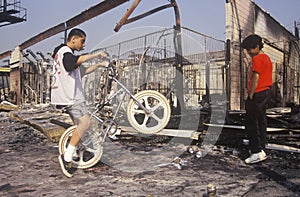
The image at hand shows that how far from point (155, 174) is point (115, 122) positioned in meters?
1.00

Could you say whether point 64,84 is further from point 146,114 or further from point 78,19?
point 78,19

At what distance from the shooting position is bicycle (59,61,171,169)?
367cm

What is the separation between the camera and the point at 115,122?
12.6ft

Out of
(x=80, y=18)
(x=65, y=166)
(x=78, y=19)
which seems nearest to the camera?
(x=65, y=166)

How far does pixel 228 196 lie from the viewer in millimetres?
2549

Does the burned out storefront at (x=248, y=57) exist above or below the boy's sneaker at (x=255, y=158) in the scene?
above

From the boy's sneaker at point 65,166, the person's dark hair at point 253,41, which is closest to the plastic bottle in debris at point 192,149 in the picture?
the person's dark hair at point 253,41

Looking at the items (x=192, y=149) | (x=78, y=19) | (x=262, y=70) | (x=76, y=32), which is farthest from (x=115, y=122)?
(x=78, y=19)

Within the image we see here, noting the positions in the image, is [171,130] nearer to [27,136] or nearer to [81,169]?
[81,169]

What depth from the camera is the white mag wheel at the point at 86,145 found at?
3.61 metres

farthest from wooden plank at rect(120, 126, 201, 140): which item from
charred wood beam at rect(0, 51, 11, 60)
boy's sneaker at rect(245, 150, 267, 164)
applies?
charred wood beam at rect(0, 51, 11, 60)

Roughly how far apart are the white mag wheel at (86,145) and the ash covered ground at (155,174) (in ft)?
0.46

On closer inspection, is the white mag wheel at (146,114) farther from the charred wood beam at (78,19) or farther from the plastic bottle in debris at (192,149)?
the charred wood beam at (78,19)

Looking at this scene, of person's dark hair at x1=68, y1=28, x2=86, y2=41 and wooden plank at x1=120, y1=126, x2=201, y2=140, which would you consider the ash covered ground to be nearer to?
wooden plank at x1=120, y1=126, x2=201, y2=140
